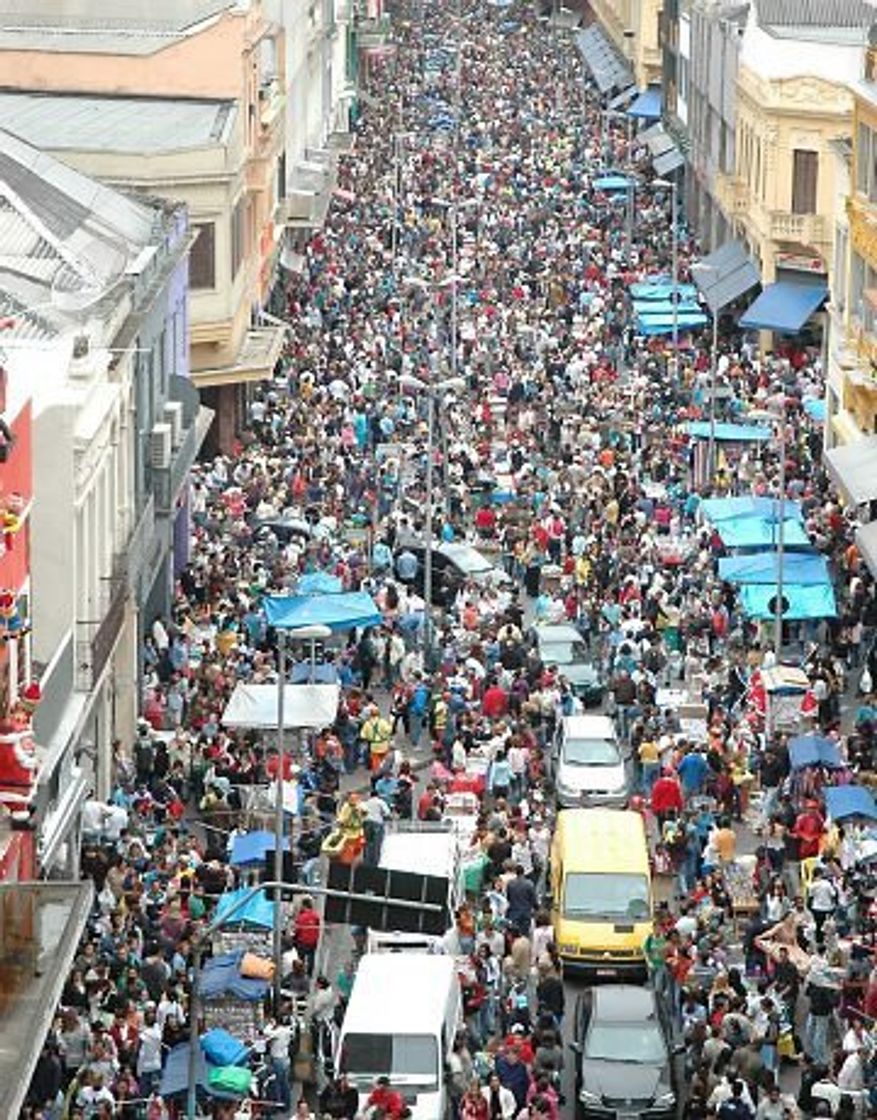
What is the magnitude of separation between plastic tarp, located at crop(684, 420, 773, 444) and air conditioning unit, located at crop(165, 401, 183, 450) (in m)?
13.8

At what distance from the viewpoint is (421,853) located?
42.5 meters

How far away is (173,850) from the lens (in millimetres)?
44125

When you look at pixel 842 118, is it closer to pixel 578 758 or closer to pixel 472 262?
pixel 472 262

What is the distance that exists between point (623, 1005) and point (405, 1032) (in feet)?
8.10

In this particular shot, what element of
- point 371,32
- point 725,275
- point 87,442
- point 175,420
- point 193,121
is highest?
point 193,121

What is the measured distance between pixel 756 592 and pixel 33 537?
1569cm

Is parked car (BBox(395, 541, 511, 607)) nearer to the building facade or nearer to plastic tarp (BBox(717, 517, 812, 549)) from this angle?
plastic tarp (BBox(717, 517, 812, 549))

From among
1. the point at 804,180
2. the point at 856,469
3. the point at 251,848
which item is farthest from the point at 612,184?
the point at 251,848

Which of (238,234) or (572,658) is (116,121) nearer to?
(238,234)

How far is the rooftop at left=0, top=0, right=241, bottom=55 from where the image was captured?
77.2 metres

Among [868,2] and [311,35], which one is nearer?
[868,2]

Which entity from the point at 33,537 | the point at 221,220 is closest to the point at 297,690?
the point at 33,537

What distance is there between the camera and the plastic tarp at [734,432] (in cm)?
6900

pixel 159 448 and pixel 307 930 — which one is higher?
pixel 159 448
